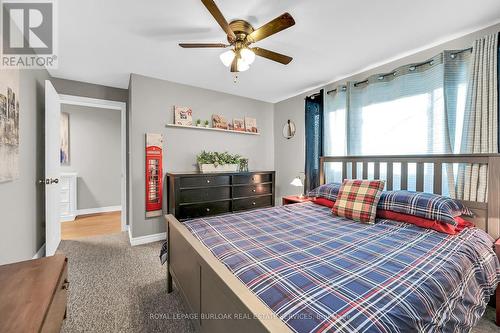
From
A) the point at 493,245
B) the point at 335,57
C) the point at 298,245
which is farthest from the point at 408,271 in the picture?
the point at 335,57

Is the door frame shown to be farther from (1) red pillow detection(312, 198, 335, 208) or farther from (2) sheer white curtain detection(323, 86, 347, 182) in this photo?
(2) sheer white curtain detection(323, 86, 347, 182)

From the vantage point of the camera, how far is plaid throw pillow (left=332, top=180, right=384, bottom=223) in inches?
82.6

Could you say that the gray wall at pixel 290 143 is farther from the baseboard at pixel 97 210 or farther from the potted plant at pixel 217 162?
the baseboard at pixel 97 210

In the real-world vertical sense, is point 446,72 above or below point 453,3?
below

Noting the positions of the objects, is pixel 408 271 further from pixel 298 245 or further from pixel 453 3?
pixel 453 3

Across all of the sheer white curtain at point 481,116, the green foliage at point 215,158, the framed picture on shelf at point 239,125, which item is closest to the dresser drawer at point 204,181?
the green foliage at point 215,158

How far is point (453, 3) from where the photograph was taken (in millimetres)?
1744

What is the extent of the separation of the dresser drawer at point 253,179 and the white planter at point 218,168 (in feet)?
0.83

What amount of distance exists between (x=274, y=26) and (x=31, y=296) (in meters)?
2.14

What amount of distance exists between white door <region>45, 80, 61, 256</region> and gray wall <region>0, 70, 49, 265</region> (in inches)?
4.6

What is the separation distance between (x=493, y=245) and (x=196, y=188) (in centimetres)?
317

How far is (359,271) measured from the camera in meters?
1.13

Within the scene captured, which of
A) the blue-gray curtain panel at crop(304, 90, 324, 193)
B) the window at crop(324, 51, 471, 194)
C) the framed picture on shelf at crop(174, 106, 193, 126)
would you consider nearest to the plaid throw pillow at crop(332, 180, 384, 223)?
the window at crop(324, 51, 471, 194)
